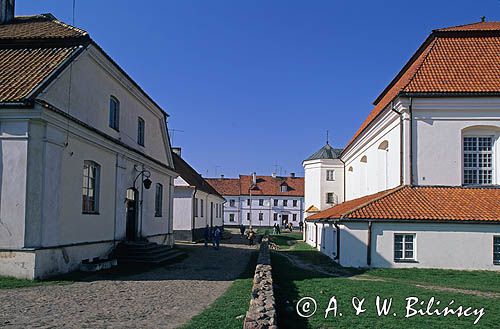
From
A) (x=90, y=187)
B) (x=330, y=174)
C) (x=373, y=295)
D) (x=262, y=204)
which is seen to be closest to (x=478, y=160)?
(x=373, y=295)

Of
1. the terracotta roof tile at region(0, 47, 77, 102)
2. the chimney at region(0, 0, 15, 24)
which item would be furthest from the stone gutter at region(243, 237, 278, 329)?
the chimney at region(0, 0, 15, 24)

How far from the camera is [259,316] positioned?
816 centimetres

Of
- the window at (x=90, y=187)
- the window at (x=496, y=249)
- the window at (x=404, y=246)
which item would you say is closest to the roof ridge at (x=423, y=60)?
the window at (x=404, y=246)

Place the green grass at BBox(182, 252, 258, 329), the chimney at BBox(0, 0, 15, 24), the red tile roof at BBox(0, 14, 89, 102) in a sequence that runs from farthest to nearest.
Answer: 1. the chimney at BBox(0, 0, 15, 24)
2. the red tile roof at BBox(0, 14, 89, 102)
3. the green grass at BBox(182, 252, 258, 329)

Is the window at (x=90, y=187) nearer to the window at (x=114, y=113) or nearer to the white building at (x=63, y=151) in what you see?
the white building at (x=63, y=151)

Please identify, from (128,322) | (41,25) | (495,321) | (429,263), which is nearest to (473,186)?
(429,263)

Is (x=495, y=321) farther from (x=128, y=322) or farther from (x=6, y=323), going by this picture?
(x=6, y=323)

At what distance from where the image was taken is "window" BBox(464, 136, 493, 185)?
69.6 ft

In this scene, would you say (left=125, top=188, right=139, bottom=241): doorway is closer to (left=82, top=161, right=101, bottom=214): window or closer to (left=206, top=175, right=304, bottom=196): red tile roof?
(left=82, top=161, right=101, bottom=214): window

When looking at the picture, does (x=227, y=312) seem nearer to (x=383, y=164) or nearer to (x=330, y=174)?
(x=383, y=164)

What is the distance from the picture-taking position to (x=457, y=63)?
74.1 ft

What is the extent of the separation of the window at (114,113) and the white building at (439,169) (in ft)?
32.2

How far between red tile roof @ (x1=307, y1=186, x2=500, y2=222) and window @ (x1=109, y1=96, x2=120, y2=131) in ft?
32.1

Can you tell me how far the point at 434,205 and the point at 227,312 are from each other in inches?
487
